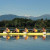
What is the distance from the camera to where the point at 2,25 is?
255 ft

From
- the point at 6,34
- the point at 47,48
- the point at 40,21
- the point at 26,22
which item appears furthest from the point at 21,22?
the point at 47,48

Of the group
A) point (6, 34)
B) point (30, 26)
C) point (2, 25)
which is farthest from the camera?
point (2, 25)

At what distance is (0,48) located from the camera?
51.6 ft

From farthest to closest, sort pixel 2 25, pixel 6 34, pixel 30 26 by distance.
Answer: pixel 2 25 < pixel 30 26 < pixel 6 34

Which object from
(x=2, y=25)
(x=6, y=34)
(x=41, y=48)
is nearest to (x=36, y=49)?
(x=41, y=48)

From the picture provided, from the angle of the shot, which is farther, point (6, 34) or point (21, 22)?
point (21, 22)

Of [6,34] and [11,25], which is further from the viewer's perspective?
[11,25]

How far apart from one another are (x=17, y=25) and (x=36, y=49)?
58166 mm

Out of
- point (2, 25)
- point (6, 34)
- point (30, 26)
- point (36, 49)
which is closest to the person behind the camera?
point (36, 49)

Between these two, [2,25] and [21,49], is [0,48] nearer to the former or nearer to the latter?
[21,49]

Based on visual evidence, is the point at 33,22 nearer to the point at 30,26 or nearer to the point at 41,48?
the point at 30,26

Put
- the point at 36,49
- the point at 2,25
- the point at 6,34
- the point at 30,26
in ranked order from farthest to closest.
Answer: the point at 2,25
the point at 30,26
the point at 6,34
the point at 36,49

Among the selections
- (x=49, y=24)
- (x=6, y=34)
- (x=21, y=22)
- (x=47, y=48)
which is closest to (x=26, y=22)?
(x=21, y=22)

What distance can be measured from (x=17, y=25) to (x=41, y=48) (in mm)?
57720
